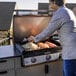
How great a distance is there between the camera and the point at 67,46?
2170 mm

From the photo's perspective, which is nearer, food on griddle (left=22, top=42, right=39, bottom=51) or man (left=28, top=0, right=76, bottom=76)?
man (left=28, top=0, right=76, bottom=76)

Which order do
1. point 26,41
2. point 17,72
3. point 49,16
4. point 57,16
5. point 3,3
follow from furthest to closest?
1. point 3,3
2. point 49,16
3. point 26,41
4. point 17,72
5. point 57,16

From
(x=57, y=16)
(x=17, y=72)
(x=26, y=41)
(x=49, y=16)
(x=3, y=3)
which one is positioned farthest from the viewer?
(x=3, y=3)

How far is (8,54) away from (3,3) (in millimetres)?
9092

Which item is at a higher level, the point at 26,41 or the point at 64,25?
the point at 64,25

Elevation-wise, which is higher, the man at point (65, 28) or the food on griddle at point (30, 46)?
the man at point (65, 28)

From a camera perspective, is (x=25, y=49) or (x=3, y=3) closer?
(x=25, y=49)

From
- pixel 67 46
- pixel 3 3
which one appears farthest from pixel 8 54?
pixel 3 3

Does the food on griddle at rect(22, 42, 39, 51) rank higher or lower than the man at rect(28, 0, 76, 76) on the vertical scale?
lower

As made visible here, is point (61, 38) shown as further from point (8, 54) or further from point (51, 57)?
point (8, 54)

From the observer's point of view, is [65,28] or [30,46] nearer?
[65,28]

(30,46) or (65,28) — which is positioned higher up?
(65,28)

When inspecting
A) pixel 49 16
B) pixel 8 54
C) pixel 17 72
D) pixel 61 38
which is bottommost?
pixel 17 72

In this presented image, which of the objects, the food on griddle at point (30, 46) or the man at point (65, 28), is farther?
the food on griddle at point (30, 46)
